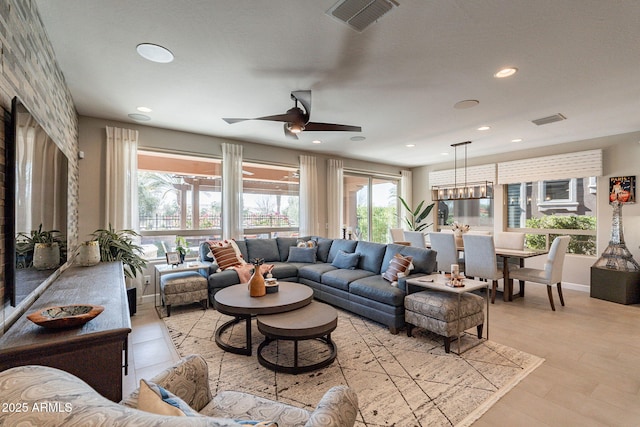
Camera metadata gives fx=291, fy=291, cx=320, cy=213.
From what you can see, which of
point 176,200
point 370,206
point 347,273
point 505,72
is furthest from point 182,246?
point 505,72

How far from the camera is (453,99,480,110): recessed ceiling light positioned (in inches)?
133

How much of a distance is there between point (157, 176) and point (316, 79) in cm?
327

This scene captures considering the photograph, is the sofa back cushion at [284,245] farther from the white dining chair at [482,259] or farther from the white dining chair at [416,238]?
the white dining chair at [482,259]

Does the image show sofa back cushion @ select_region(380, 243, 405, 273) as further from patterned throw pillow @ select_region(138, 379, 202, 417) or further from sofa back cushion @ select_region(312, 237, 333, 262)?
patterned throw pillow @ select_region(138, 379, 202, 417)

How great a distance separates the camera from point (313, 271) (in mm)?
4418

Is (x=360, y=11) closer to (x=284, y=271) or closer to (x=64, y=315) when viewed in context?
(x=64, y=315)

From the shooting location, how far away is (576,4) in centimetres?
182

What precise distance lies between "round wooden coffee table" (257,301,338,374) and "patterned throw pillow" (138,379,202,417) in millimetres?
1585

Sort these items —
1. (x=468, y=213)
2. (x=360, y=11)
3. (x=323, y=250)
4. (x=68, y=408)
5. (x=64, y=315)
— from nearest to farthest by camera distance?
(x=68, y=408)
(x=64, y=315)
(x=360, y=11)
(x=323, y=250)
(x=468, y=213)

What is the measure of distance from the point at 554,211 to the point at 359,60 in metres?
5.41

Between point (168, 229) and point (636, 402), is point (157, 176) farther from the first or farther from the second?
point (636, 402)

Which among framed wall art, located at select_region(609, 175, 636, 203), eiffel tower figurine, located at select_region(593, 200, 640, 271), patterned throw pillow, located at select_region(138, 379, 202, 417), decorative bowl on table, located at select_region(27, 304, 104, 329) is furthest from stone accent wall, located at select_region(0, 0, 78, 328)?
framed wall art, located at select_region(609, 175, 636, 203)

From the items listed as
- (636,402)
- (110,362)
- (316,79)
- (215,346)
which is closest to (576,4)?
(316,79)

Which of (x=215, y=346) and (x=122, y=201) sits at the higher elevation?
(x=122, y=201)
